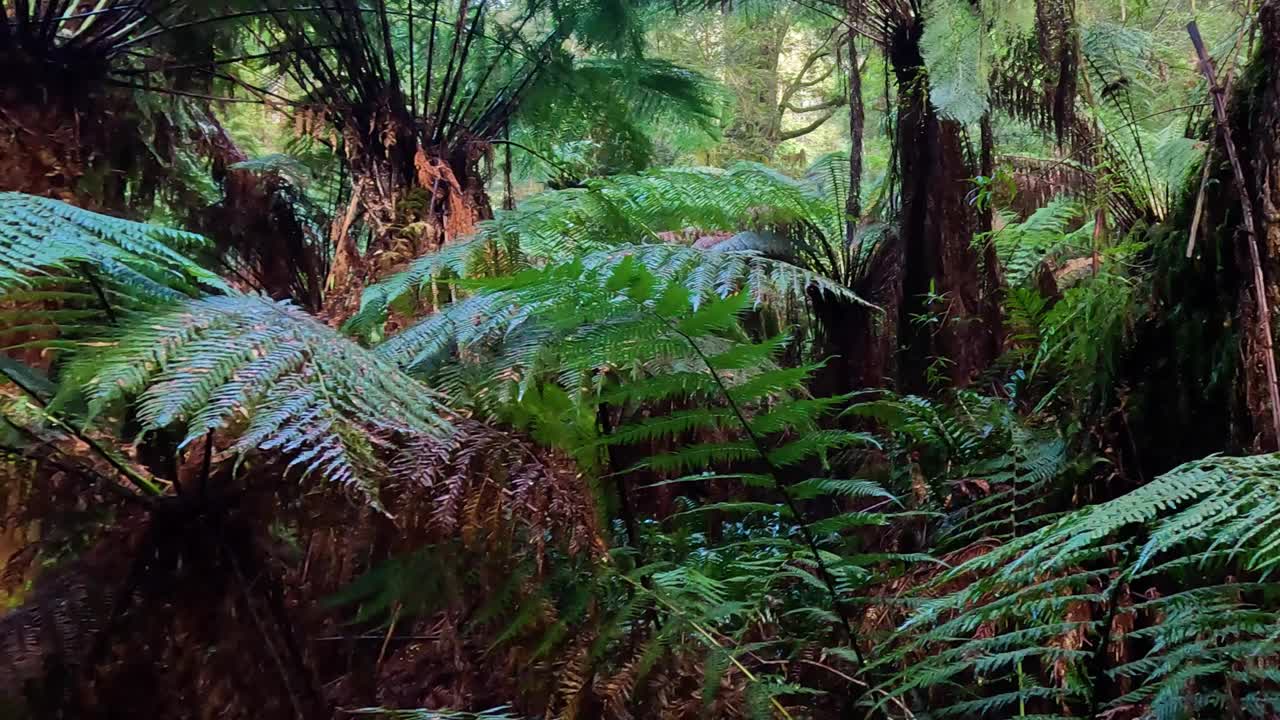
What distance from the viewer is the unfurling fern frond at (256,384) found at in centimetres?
62

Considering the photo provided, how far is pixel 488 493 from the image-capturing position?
0.79 meters

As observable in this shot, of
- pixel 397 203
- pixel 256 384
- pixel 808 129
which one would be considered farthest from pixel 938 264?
pixel 808 129

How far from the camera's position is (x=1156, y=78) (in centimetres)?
273

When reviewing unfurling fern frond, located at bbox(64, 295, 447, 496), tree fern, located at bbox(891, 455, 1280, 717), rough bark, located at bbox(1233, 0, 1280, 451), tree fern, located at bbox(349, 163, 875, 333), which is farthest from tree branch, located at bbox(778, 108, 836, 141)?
unfurling fern frond, located at bbox(64, 295, 447, 496)

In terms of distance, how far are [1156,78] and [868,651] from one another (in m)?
2.78

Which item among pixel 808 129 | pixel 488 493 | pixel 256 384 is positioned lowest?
pixel 488 493

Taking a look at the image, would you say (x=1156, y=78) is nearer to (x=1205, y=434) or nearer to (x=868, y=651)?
(x=1205, y=434)

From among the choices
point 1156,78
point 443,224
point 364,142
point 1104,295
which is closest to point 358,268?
point 443,224

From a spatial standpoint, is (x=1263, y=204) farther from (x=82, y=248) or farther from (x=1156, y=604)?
(x=82, y=248)

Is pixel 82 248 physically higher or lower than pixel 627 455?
higher

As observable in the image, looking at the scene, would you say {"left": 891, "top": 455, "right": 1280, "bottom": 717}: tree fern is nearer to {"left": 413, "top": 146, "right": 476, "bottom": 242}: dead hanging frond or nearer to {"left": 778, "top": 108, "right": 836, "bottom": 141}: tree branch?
{"left": 413, "top": 146, "right": 476, "bottom": 242}: dead hanging frond

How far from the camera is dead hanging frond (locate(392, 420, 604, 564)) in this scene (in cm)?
76

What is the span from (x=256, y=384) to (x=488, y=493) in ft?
0.81

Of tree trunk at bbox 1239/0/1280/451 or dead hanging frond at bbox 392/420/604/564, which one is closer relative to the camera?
dead hanging frond at bbox 392/420/604/564
